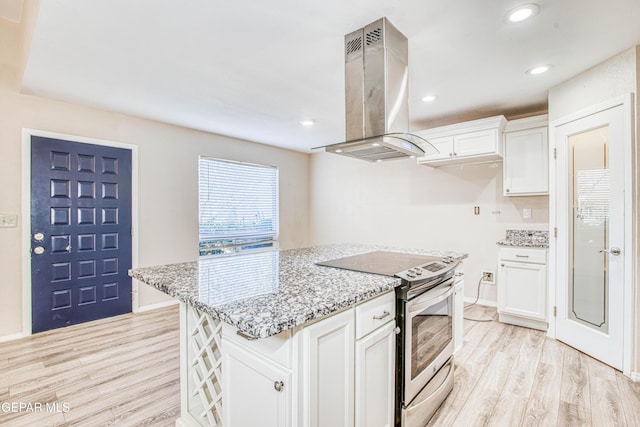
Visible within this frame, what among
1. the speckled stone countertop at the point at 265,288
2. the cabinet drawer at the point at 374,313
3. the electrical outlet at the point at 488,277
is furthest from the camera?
the electrical outlet at the point at 488,277

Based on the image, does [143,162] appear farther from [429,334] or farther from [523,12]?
[523,12]

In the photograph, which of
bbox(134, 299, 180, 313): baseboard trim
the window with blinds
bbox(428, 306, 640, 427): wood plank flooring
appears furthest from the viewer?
the window with blinds

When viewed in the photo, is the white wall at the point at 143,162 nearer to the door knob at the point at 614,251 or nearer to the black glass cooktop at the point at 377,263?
the black glass cooktop at the point at 377,263

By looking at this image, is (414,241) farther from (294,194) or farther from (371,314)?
(371,314)

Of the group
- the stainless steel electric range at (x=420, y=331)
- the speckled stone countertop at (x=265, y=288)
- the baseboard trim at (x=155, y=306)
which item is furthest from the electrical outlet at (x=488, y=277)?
the baseboard trim at (x=155, y=306)

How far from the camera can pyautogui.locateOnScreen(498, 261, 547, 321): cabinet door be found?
119 inches

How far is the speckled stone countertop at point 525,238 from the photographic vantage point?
3258 mm

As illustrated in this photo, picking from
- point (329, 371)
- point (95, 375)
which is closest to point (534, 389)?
point (329, 371)

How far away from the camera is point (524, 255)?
10.2 feet

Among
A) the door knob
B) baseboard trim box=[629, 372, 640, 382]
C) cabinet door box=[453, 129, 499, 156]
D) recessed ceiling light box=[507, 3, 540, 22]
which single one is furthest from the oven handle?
cabinet door box=[453, 129, 499, 156]

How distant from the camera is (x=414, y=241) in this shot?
4.44m

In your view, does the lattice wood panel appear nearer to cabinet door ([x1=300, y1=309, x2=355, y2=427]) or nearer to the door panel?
cabinet door ([x1=300, y1=309, x2=355, y2=427])

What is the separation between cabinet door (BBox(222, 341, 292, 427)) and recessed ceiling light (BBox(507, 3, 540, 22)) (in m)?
2.16

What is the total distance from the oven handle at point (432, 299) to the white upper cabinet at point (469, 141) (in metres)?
1.76
